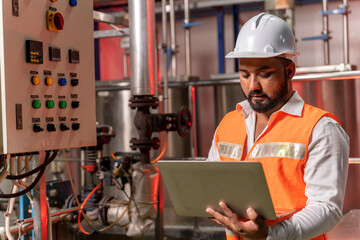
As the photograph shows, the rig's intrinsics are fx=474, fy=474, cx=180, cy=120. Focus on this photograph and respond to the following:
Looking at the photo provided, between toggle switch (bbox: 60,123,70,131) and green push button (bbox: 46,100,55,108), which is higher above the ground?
green push button (bbox: 46,100,55,108)

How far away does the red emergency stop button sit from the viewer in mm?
1947

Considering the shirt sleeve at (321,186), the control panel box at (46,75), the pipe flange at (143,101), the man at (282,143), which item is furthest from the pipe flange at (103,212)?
the shirt sleeve at (321,186)

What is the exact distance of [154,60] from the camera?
110 inches

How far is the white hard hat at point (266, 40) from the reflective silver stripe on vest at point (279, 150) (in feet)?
1.01

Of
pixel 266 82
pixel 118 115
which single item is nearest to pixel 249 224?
pixel 266 82

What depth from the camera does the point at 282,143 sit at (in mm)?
1604

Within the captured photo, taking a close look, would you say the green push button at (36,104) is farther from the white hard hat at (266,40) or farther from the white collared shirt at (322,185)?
the white collared shirt at (322,185)

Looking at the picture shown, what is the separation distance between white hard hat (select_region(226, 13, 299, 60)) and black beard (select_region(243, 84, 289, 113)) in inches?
4.9

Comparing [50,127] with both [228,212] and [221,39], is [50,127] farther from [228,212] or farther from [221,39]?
[221,39]

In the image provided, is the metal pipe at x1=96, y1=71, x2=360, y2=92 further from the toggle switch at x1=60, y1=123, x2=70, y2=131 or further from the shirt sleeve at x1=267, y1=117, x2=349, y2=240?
the toggle switch at x1=60, y1=123, x2=70, y2=131

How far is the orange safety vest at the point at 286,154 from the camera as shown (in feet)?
5.13

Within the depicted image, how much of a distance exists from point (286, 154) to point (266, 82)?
0.26 m

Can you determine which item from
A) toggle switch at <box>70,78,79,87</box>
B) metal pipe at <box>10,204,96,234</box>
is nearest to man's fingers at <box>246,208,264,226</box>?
toggle switch at <box>70,78,79,87</box>

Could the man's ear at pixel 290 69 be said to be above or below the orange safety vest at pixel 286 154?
above
